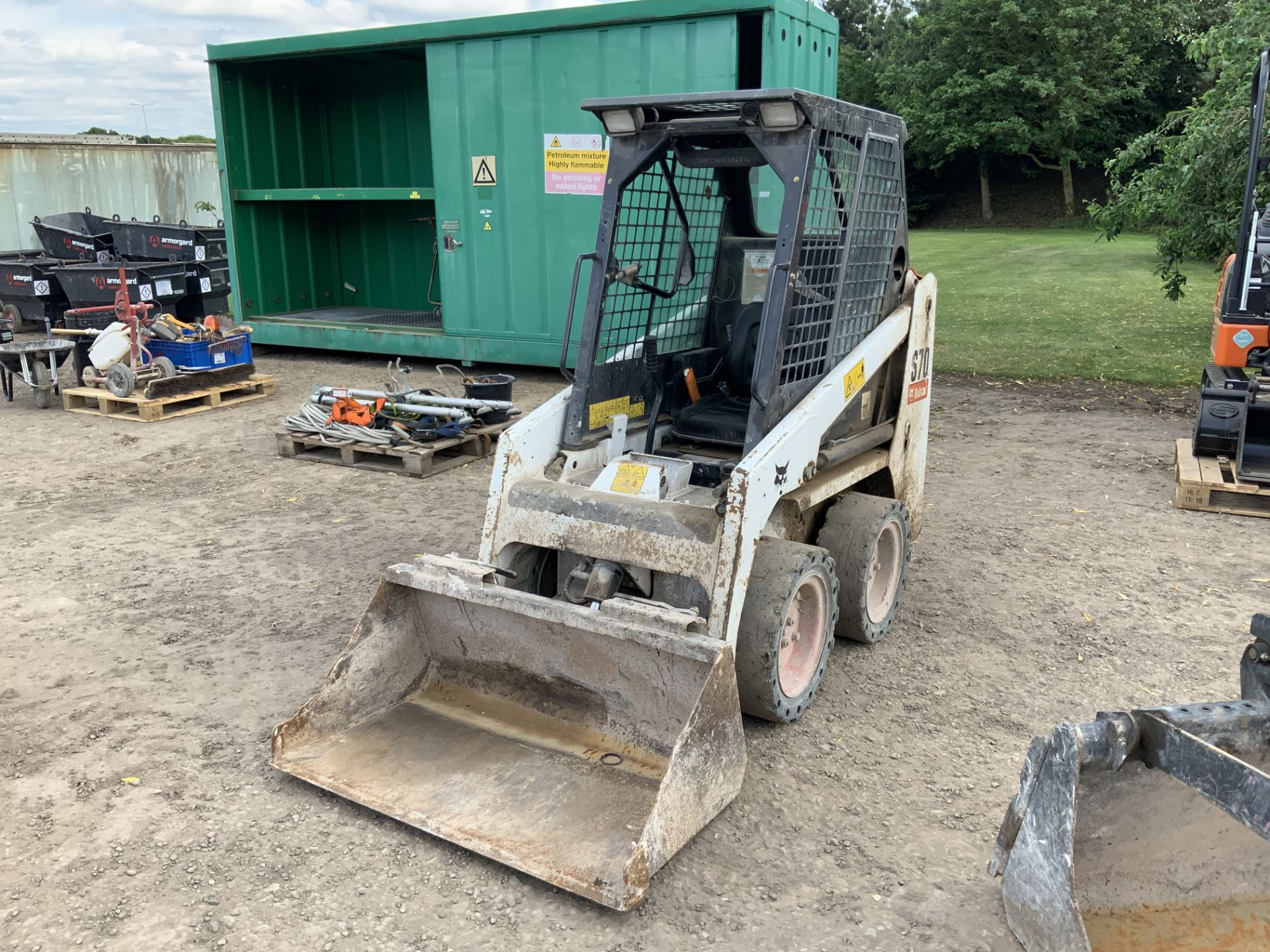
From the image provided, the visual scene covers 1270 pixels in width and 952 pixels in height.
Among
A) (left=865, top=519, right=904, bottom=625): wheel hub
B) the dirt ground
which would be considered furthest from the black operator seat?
the dirt ground

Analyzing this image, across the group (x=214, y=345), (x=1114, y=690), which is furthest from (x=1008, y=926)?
(x=214, y=345)

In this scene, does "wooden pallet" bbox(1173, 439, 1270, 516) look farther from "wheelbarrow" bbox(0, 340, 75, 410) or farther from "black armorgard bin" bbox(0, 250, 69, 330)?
"black armorgard bin" bbox(0, 250, 69, 330)

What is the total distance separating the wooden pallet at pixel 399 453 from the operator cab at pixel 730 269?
259 cm

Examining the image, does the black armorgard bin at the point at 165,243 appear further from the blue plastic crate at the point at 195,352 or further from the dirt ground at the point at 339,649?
the dirt ground at the point at 339,649

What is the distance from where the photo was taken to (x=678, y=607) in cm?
357

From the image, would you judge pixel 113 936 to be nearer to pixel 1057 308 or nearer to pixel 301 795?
pixel 301 795

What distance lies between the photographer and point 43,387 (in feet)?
30.6

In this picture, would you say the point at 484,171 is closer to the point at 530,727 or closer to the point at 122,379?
the point at 122,379

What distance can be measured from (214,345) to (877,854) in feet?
25.6

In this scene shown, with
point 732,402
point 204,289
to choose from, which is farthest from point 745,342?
point 204,289

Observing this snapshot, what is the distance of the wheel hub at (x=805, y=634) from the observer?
3896mm

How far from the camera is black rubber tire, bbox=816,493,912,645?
434 cm

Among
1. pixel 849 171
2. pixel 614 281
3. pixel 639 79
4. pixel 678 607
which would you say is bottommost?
pixel 678 607

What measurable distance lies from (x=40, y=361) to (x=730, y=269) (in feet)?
24.0
